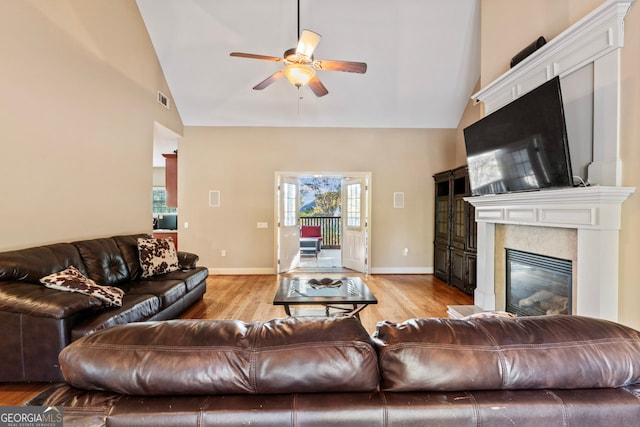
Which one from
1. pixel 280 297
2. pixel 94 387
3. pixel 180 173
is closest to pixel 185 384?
pixel 94 387

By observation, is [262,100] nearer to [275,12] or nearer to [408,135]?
[275,12]

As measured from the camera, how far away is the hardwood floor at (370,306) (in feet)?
11.8

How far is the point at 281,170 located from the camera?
19.0 ft

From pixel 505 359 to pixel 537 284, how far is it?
2663mm

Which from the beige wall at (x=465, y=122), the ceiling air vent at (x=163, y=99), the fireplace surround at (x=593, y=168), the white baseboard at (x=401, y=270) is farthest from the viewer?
the white baseboard at (x=401, y=270)

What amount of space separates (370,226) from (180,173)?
12.7 ft

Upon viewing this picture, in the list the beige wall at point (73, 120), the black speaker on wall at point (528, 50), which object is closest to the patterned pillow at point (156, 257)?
the beige wall at point (73, 120)

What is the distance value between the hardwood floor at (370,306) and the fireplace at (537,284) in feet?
2.96

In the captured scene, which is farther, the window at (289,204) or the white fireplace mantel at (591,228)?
the window at (289,204)

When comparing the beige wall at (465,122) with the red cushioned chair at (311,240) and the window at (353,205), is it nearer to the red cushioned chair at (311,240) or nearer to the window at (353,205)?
the window at (353,205)

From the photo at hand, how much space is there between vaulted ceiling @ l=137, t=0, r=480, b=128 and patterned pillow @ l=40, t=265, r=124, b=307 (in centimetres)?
370

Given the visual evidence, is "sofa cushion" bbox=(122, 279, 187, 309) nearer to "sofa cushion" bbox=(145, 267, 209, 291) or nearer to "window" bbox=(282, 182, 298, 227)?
"sofa cushion" bbox=(145, 267, 209, 291)

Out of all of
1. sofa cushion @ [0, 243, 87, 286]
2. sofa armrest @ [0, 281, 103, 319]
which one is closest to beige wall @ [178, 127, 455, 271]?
sofa cushion @ [0, 243, 87, 286]

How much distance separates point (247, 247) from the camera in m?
5.77
